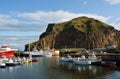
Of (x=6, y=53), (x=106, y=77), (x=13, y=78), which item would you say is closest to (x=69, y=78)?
(x=106, y=77)

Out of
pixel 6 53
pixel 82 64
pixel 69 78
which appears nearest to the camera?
pixel 69 78

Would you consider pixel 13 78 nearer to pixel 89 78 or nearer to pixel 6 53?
pixel 89 78

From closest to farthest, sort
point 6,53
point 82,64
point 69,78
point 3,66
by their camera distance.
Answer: point 69,78
point 3,66
point 82,64
point 6,53

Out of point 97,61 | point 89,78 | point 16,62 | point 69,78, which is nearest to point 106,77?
point 89,78

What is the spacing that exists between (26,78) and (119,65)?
4144cm

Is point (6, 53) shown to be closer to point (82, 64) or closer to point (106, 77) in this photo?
point (82, 64)

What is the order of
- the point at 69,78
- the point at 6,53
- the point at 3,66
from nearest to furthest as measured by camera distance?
1. the point at 69,78
2. the point at 3,66
3. the point at 6,53

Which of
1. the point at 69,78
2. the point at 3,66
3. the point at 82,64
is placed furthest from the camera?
the point at 82,64

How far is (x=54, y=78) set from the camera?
71500 mm

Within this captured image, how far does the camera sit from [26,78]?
71688 mm

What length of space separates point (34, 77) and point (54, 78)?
19.6 ft

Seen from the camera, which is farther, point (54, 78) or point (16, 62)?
point (16, 62)

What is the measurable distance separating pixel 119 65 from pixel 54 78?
37.2 metres

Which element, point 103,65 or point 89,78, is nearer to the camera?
point 89,78
